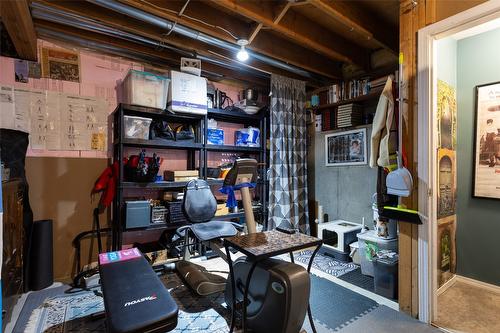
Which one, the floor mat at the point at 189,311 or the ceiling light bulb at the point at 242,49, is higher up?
the ceiling light bulb at the point at 242,49

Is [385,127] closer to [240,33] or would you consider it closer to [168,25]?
[240,33]

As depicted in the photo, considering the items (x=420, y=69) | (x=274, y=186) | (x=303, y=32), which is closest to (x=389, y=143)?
(x=420, y=69)

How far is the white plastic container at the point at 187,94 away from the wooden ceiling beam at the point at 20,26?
1.22 meters

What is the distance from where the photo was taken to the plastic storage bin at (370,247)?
2533 millimetres

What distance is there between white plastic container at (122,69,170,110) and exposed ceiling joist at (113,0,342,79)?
745 mm

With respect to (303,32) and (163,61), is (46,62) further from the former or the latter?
(303,32)

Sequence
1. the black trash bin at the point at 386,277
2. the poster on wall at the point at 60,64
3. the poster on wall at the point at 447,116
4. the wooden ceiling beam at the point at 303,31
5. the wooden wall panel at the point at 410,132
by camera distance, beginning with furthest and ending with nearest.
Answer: the poster on wall at the point at 60,64 < the poster on wall at the point at 447,116 < the black trash bin at the point at 386,277 < the wooden ceiling beam at the point at 303,31 < the wooden wall panel at the point at 410,132

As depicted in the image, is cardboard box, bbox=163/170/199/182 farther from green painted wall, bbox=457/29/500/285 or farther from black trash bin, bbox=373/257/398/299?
green painted wall, bbox=457/29/500/285

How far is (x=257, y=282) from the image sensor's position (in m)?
1.75

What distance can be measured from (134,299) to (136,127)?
1.91 meters

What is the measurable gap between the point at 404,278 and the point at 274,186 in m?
1.90

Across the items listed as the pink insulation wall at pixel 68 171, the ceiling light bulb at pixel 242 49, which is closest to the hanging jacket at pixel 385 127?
the ceiling light bulb at pixel 242 49

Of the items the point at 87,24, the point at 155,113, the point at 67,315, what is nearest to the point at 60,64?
the point at 87,24

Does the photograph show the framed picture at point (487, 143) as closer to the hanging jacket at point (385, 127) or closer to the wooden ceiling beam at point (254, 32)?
the hanging jacket at point (385, 127)
